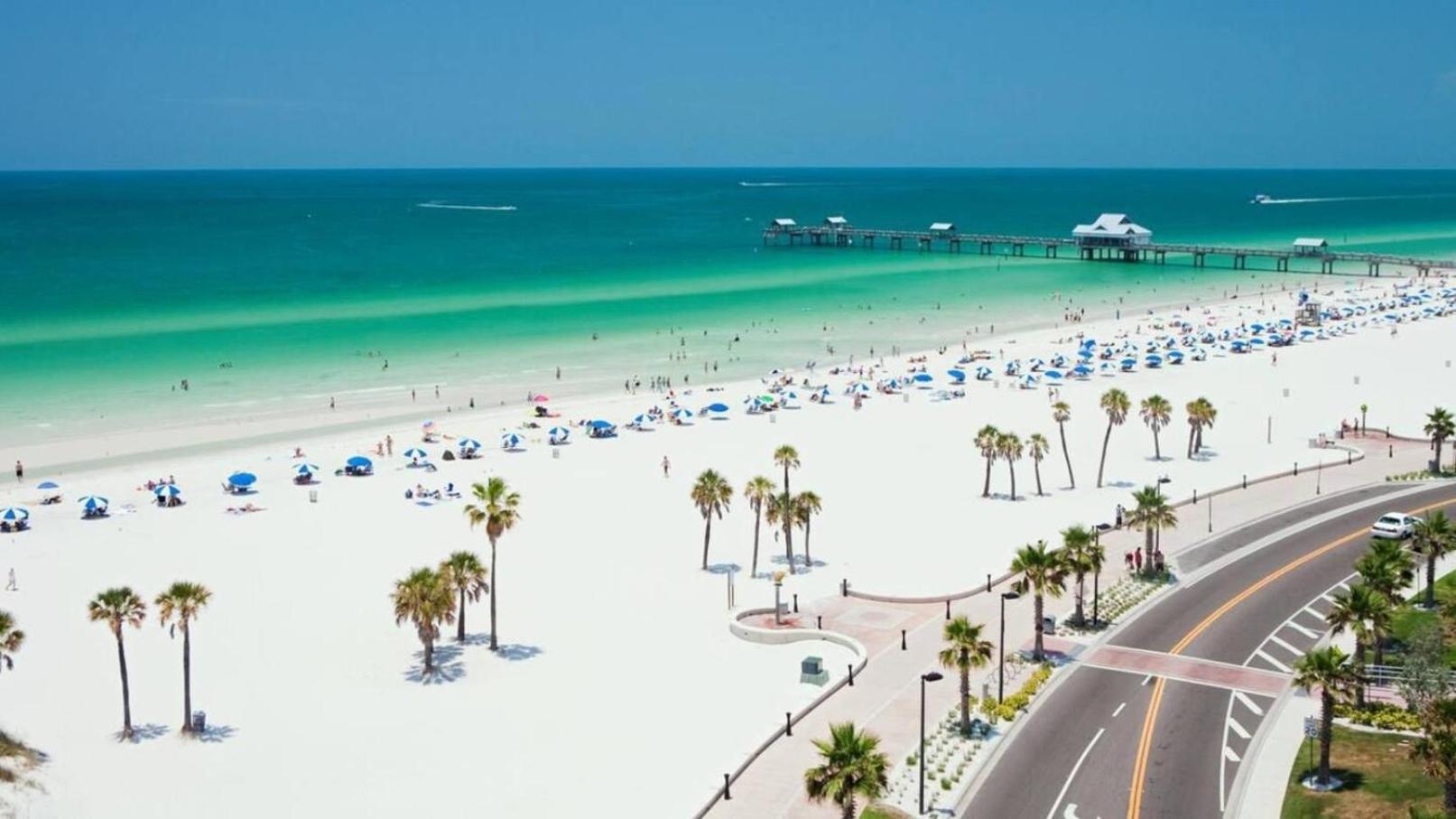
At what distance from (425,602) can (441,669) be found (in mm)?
2969

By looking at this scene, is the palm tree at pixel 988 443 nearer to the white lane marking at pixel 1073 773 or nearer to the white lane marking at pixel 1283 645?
the white lane marking at pixel 1283 645

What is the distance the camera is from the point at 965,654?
29.8m

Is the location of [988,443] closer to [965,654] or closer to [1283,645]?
[1283,645]

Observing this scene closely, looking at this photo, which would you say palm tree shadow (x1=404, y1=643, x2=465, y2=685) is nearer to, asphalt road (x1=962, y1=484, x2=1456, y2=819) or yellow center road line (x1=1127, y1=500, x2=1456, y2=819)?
asphalt road (x1=962, y1=484, x2=1456, y2=819)

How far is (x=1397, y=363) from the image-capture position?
3167 inches

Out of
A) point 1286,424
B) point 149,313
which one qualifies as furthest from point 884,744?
point 149,313

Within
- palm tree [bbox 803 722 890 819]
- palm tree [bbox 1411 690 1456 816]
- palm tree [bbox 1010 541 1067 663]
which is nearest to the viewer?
palm tree [bbox 803 722 890 819]

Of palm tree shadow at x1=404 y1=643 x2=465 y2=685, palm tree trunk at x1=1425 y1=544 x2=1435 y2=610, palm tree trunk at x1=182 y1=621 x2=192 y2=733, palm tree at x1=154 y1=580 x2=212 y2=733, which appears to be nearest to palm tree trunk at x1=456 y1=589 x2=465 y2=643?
palm tree shadow at x1=404 y1=643 x2=465 y2=685

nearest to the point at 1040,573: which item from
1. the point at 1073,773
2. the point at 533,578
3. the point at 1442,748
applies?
the point at 1073,773

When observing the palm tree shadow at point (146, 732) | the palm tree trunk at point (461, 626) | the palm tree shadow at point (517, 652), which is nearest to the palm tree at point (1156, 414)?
the palm tree shadow at point (517, 652)

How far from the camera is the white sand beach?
30.0 metres

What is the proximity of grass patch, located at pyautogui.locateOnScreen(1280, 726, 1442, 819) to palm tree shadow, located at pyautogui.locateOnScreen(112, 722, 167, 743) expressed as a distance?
89.2 feet

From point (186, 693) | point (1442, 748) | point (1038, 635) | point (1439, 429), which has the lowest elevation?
point (186, 693)

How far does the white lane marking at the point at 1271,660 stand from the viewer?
3334cm
